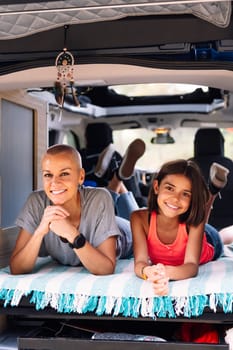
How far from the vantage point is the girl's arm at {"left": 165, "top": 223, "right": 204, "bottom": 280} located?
197 cm

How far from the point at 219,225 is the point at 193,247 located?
7.23ft

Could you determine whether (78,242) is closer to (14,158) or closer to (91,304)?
(91,304)

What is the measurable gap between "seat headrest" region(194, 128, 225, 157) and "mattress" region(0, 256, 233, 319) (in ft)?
8.21

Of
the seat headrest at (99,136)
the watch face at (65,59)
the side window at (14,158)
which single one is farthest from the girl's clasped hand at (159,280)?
the seat headrest at (99,136)

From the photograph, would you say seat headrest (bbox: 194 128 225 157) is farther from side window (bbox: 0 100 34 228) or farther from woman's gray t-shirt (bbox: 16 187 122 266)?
woman's gray t-shirt (bbox: 16 187 122 266)

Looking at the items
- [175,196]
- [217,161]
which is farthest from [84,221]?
[217,161]

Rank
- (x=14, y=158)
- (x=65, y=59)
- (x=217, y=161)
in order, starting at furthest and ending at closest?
(x=217, y=161), (x=14, y=158), (x=65, y=59)

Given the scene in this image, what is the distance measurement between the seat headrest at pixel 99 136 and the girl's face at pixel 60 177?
2900 millimetres

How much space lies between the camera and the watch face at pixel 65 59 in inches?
82.7

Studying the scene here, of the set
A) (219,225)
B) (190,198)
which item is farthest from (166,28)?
(219,225)

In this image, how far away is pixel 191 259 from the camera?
208 centimetres

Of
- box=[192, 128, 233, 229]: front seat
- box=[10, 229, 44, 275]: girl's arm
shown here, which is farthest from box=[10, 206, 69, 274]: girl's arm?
box=[192, 128, 233, 229]: front seat

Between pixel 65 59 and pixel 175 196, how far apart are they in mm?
711

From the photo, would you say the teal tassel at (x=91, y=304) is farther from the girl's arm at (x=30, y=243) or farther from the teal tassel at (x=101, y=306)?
the girl's arm at (x=30, y=243)
